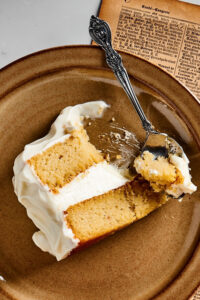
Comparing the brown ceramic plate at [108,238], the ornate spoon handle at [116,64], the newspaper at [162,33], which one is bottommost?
the brown ceramic plate at [108,238]

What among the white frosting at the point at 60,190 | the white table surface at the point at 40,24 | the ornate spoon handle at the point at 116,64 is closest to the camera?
the white frosting at the point at 60,190

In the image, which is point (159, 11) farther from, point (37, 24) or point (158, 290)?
point (158, 290)

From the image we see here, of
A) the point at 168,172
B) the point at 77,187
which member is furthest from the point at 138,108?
the point at 77,187

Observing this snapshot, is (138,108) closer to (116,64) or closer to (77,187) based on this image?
(116,64)

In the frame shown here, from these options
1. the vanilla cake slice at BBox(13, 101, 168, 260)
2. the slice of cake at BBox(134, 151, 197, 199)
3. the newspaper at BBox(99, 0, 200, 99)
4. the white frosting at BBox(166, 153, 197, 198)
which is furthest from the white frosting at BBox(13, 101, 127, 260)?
the newspaper at BBox(99, 0, 200, 99)

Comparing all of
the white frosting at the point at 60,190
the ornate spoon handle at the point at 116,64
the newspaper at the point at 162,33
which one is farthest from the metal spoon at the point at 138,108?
the newspaper at the point at 162,33

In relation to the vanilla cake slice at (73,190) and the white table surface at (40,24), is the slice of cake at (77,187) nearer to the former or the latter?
the vanilla cake slice at (73,190)

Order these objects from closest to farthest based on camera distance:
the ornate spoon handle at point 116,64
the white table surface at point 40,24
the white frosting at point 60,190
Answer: the white frosting at point 60,190 < the ornate spoon handle at point 116,64 < the white table surface at point 40,24
